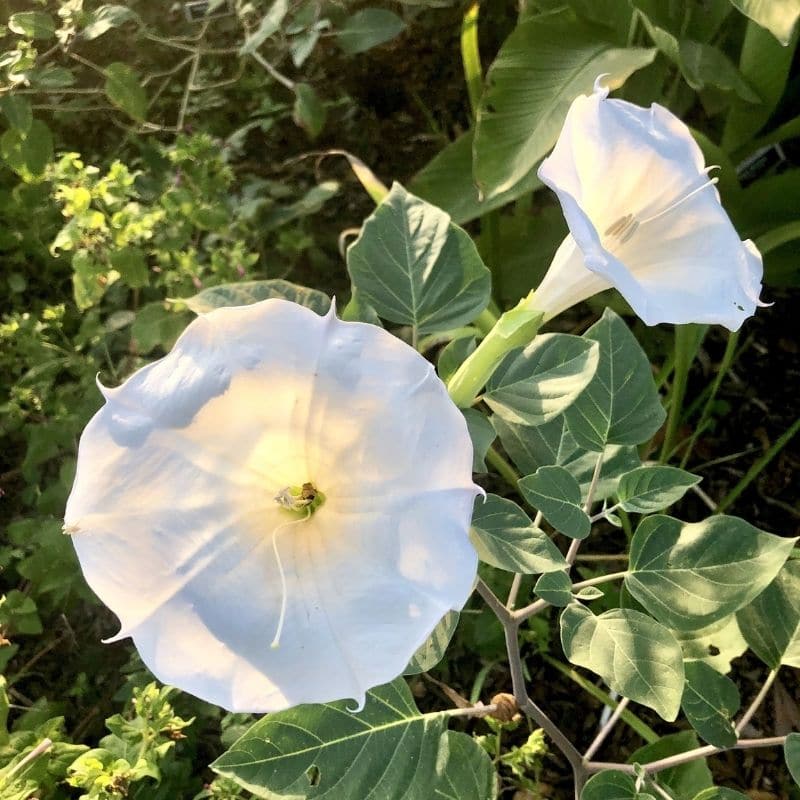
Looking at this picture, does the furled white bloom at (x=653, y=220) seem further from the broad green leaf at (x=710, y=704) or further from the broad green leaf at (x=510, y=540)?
the broad green leaf at (x=710, y=704)

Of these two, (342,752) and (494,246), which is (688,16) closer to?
(494,246)

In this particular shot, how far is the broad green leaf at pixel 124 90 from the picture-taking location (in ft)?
4.41

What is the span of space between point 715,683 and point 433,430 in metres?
0.54

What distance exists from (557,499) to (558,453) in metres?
0.20

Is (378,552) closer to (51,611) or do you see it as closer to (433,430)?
(433,430)

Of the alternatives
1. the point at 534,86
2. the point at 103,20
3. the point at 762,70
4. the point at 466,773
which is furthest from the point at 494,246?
the point at 466,773

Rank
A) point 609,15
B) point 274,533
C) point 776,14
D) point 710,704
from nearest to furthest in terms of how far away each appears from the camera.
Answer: point 274,533, point 710,704, point 776,14, point 609,15

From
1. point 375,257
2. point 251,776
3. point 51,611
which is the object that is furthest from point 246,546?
point 51,611

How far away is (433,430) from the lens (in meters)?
0.52

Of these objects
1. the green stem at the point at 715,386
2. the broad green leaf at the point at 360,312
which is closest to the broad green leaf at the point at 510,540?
the broad green leaf at the point at 360,312

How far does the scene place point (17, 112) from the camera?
121cm

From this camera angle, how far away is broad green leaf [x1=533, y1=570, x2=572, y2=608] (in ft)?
2.29

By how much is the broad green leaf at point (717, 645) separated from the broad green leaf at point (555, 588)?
0.30 meters

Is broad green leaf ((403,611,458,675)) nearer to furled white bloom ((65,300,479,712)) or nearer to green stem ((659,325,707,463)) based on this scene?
furled white bloom ((65,300,479,712))
